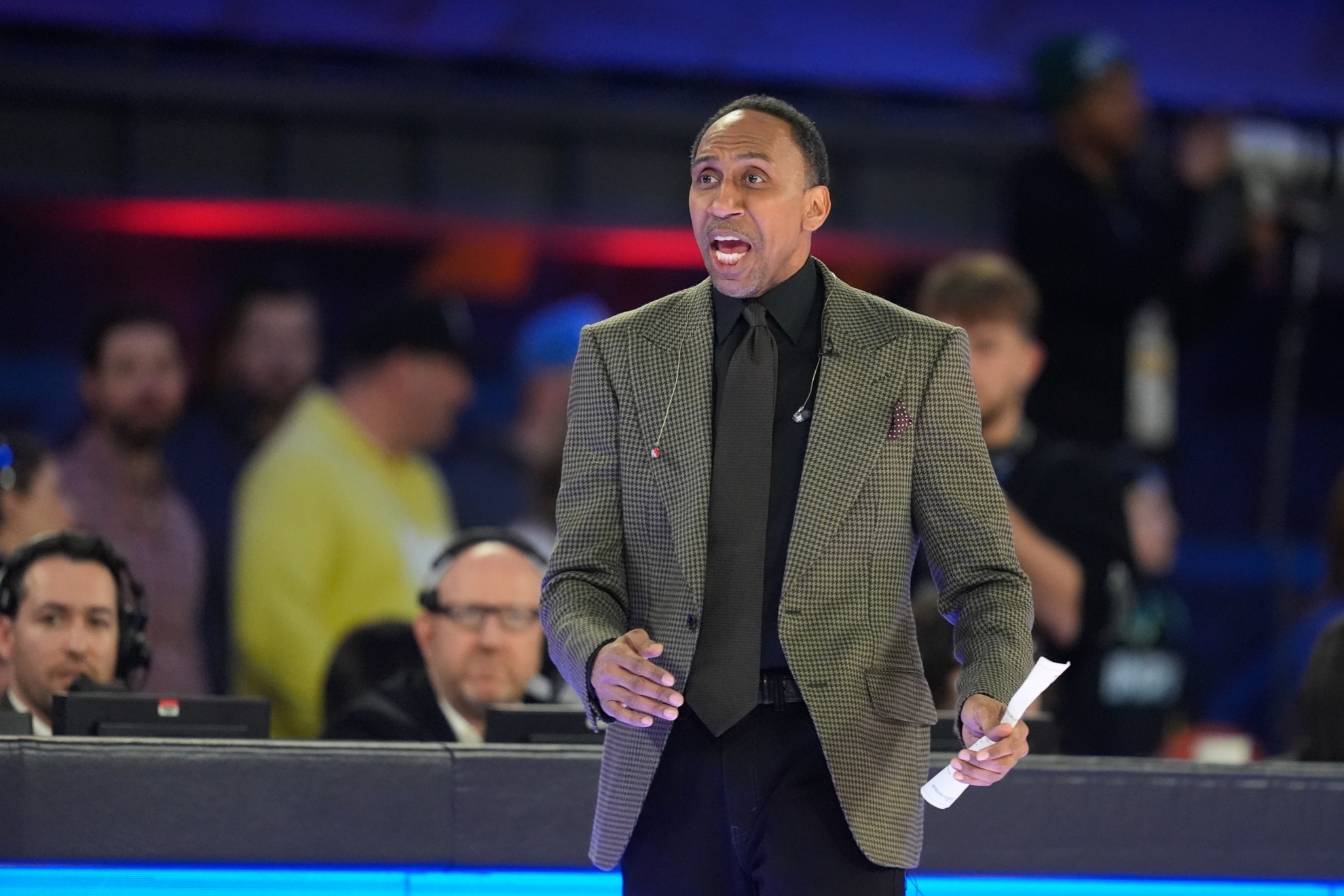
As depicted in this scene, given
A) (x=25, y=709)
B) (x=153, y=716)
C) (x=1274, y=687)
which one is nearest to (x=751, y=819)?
(x=153, y=716)

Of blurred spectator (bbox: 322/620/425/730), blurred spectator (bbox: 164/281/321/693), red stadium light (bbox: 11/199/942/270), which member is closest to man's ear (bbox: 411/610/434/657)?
blurred spectator (bbox: 322/620/425/730)

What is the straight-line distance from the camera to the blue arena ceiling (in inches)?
262

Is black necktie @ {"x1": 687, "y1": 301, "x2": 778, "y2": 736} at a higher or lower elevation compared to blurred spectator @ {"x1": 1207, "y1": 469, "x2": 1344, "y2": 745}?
higher

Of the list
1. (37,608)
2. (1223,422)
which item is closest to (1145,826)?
(37,608)

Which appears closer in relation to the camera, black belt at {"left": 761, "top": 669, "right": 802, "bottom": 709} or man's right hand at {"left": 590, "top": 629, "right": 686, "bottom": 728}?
man's right hand at {"left": 590, "top": 629, "right": 686, "bottom": 728}

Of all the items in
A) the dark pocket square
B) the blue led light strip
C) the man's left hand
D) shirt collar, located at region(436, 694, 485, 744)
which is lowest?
the blue led light strip

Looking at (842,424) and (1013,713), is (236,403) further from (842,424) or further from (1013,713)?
(1013,713)

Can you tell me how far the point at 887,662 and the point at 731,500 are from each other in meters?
0.24

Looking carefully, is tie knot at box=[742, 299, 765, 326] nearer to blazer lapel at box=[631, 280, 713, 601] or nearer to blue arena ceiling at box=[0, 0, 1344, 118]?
blazer lapel at box=[631, 280, 713, 601]

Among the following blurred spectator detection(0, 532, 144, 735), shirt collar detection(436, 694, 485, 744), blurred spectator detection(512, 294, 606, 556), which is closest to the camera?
blurred spectator detection(0, 532, 144, 735)

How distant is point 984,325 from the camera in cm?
414

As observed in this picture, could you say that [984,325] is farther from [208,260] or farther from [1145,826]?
[208,260]

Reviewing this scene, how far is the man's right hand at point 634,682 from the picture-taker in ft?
6.27

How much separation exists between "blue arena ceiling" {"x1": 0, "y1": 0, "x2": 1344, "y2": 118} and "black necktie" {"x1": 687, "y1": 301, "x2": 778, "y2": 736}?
485 cm
